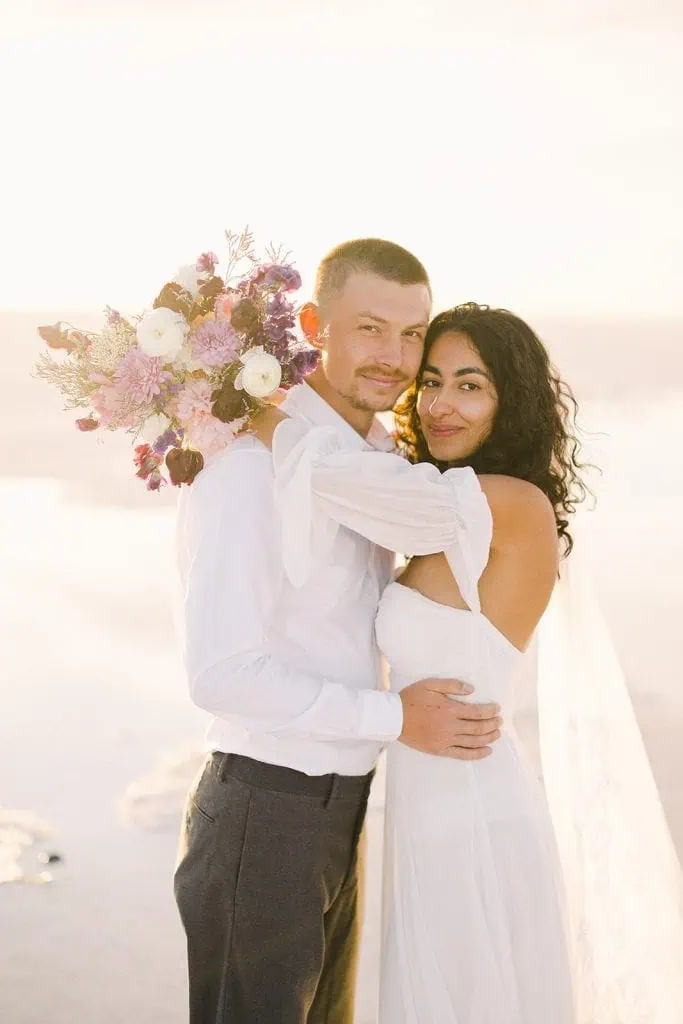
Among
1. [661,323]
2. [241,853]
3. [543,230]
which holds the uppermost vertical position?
[543,230]

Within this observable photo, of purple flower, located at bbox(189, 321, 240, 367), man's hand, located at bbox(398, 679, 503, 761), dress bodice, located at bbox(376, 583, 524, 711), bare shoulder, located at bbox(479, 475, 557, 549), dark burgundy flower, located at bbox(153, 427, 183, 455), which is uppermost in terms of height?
purple flower, located at bbox(189, 321, 240, 367)

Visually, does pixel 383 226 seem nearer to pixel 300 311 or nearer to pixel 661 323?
pixel 661 323

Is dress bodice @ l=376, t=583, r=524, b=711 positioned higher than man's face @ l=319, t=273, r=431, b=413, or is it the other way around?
man's face @ l=319, t=273, r=431, b=413

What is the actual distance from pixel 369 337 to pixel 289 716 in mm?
705

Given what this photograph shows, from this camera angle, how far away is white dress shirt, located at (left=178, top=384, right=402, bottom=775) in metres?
1.70

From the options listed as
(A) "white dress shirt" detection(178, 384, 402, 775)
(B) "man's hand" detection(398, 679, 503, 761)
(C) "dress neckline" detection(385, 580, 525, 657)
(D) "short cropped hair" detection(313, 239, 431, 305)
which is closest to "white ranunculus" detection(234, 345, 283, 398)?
(A) "white dress shirt" detection(178, 384, 402, 775)

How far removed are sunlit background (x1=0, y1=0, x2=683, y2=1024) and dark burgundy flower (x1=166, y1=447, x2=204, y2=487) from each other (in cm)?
215

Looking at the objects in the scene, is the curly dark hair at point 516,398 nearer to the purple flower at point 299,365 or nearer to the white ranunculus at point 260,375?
the purple flower at point 299,365

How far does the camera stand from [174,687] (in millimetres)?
4098

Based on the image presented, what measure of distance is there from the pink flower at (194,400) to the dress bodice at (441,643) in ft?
1.57

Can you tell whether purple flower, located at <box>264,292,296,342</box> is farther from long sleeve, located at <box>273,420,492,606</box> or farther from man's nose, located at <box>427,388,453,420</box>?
man's nose, located at <box>427,388,453,420</box>

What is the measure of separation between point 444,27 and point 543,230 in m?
1.00

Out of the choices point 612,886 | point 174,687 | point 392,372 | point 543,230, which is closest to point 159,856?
point 174,687

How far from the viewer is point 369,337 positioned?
1.98 meters
